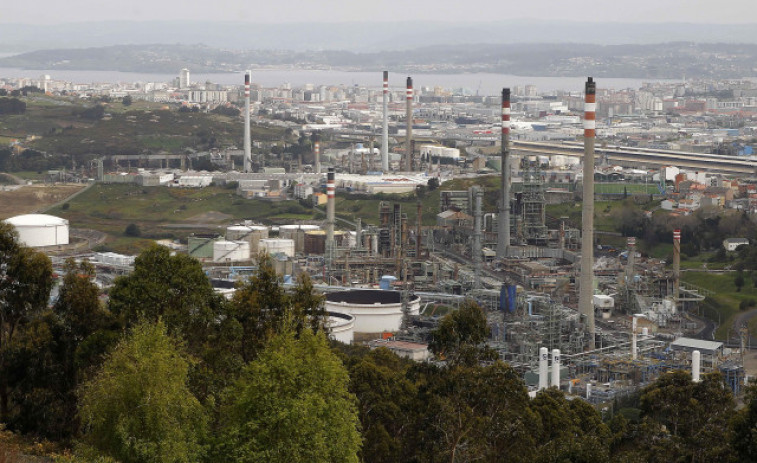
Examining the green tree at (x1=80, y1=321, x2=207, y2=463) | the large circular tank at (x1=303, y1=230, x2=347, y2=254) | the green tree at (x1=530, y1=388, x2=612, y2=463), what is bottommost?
the large circular tank at (x1=303, y1=230, x2=347, y2=254)

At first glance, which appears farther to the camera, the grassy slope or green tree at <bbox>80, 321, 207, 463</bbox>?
the grassy slope

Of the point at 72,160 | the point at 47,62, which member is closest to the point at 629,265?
the point at 72,160

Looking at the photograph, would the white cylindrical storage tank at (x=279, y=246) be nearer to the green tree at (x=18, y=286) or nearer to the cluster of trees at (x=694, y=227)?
the cluster of trees at (x=694, y=227)

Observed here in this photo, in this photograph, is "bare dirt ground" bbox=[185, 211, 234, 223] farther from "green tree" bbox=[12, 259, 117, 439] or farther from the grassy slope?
"green tree" bbox=[12, 259, 117, 439]

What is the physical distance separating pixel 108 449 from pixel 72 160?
37.2 m

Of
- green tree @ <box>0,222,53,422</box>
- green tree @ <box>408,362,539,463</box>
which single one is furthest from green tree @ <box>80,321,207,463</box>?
green tree @ <box>0,222,53,422</box>

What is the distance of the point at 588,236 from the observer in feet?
69.1

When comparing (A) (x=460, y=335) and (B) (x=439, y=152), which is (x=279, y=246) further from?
(B) (x=439, y=152)

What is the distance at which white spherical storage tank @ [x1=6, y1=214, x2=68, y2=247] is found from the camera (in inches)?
1136

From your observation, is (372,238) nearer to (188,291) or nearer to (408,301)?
(408,301)

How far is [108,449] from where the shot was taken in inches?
326

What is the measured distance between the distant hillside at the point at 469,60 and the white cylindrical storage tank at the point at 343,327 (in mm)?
94490

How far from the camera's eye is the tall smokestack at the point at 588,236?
20747 mm

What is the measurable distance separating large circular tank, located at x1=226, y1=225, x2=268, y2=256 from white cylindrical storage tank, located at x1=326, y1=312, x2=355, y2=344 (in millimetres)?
7619
